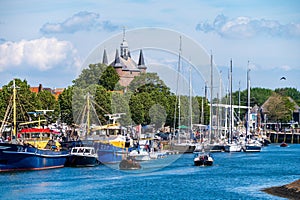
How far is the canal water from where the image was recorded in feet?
234

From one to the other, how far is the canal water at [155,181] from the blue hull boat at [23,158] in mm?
1710

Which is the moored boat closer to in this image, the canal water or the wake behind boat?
the canal water

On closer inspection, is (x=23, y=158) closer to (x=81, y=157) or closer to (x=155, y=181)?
(x=81, y=157)

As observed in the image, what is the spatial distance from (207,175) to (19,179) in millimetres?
21150

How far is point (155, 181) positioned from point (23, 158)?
1765cm

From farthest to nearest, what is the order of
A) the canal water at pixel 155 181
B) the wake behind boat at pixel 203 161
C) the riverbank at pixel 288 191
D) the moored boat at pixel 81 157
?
1. the wake behind boat at pixel 203 161
2. the moored boat at pixel 81 157
3. the canal water at pixel 155 181
4. the riverbank at pixel 288 191

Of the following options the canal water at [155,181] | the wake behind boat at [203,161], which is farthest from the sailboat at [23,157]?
the wake behind boat at [203,161]

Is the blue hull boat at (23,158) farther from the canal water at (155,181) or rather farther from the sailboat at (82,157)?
the sailboat at (82,157)

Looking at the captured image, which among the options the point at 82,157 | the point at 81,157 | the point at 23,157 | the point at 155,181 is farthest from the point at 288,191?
the point at 81,157

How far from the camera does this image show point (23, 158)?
9225cm

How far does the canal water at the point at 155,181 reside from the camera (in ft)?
234

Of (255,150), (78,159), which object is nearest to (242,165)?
(78,159)

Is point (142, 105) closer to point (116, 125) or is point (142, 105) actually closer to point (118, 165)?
point (116, 125)

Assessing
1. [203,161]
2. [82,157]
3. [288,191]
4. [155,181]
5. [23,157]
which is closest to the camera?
[288,191]
